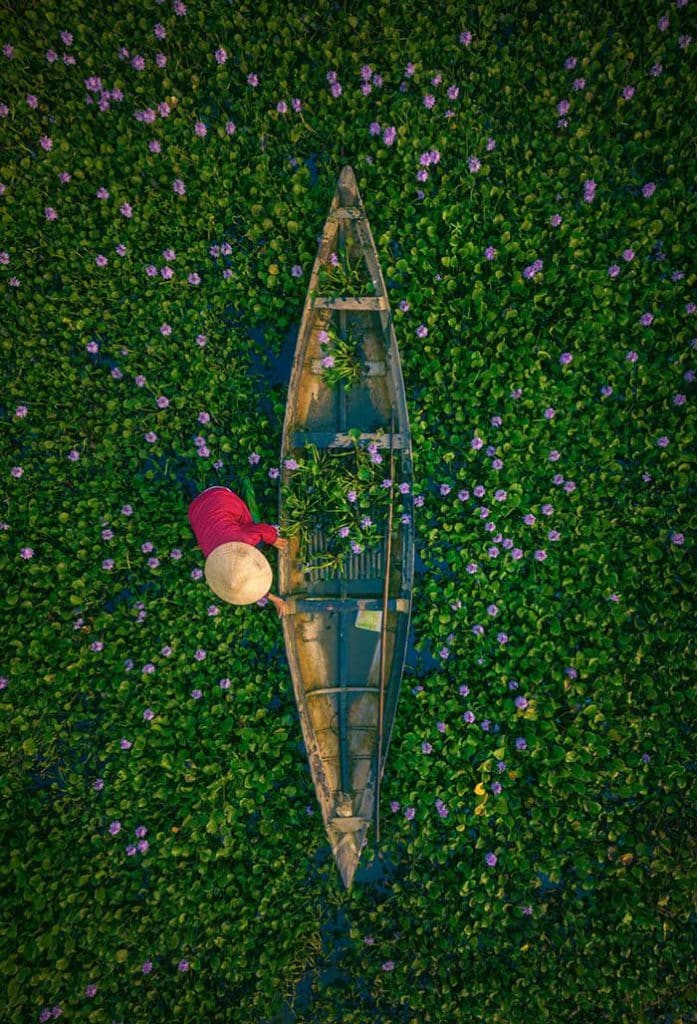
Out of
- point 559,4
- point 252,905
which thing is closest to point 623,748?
point 252,905

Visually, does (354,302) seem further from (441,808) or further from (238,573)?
(441,808)

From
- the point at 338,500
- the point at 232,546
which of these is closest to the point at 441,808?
the point at 338,500

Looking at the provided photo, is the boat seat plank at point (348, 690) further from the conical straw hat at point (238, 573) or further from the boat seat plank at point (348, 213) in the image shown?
the boat seat plank at point (348, 213)

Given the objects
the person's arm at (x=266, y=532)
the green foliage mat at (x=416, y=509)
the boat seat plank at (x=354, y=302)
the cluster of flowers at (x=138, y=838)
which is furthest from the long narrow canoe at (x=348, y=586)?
the cluster of flowers at (x=138, y=838)

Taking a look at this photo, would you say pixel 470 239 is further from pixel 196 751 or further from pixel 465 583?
pixel 196 751

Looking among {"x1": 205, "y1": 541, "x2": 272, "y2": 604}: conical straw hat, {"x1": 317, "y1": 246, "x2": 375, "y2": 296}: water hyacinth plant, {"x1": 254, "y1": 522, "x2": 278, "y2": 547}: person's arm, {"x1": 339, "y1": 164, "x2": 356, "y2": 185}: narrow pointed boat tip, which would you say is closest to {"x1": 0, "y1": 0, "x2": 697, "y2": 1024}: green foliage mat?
{"x1": 339, "y1": 164, "x2": 356, "y2": 185}: narrow pointed boat tip

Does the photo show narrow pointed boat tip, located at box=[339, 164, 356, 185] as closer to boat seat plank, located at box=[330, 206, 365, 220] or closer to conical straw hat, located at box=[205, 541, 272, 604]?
boat seat plank, located at box=[330, 206, 365, 220]

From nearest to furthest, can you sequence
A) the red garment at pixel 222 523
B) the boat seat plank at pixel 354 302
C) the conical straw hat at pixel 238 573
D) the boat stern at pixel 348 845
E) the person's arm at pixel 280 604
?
1. the conical straw hat at pixel 238 573
2. the red garment at pixel 222 523
3. the person's arm at pixel 280 604
4. the boat seat plank at pixel 354 302
5. the boat stern at pixel 348 845
